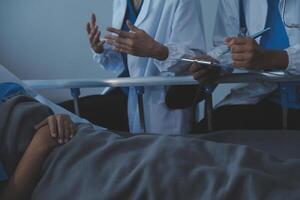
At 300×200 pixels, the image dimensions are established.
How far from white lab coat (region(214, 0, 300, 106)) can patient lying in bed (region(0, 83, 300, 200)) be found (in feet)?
1.23

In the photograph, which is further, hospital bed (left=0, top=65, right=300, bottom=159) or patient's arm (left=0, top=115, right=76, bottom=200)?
hospital bed (left=0, top=65, right=300, bottom=159)

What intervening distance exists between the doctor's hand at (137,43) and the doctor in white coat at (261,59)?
0.41 ft

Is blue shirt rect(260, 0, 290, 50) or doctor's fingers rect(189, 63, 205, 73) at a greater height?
blue shirt rect(260, 0, 290, 50)

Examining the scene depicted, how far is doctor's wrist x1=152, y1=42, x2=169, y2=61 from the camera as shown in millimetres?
1238

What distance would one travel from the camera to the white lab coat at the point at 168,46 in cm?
133

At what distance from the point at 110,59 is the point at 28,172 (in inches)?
28.3

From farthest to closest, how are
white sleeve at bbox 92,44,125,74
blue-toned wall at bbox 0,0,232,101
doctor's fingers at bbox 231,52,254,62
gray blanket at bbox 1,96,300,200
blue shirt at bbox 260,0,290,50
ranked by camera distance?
blue-toned wall at bbox 0,0,232,101 < white sleeve at bbox 92,44,125,74 < blue shirt at bbox 260,0,290,50 < doctor's fingers at bbox 231,52,254,62 < gray blanket at bbox 1,96,300,200

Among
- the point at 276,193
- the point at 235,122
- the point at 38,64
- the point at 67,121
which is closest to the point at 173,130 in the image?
the point at 235,122

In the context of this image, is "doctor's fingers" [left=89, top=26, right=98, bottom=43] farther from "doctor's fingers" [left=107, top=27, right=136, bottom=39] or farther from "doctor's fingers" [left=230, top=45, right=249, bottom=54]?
"doctor's fingers" [left=230, top=45, right=249, bottom=54]

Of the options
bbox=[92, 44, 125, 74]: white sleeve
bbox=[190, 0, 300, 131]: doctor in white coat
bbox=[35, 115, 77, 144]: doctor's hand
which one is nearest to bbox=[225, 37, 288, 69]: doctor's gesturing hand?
bbox=[190, 0, 300, 131]: doctor in white coat

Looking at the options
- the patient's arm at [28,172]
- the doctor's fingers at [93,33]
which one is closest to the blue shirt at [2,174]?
the patient's arm at [28,172]

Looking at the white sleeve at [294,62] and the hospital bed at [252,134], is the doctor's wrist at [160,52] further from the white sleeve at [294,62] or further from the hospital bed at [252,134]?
the white sleeve at [294,62]

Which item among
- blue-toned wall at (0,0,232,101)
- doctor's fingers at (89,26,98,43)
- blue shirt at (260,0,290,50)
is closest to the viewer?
blue shirt at (260,0,290,50)

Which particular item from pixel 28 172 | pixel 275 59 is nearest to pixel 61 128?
pixel 28 172
